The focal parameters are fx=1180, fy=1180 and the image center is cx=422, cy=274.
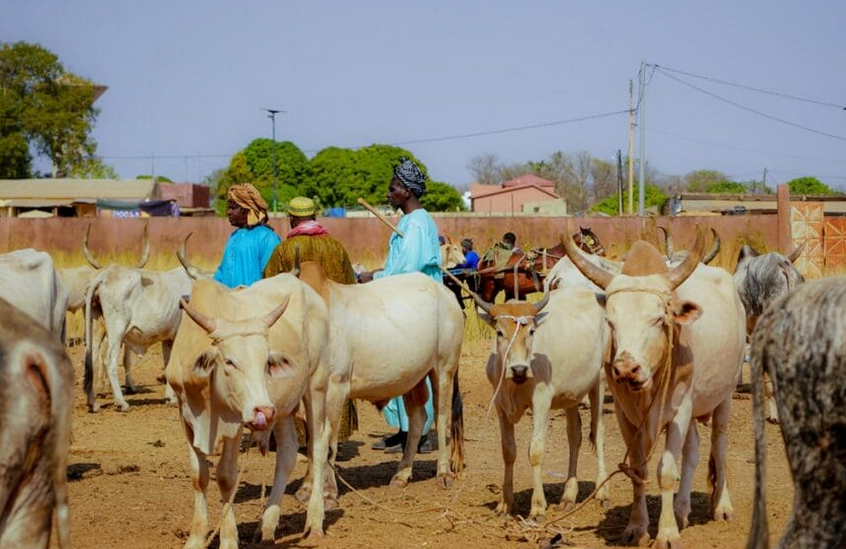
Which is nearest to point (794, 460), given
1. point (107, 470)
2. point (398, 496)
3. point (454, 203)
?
point (398, 496)

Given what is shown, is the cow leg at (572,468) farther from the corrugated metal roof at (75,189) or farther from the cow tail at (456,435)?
the corrugated metal roof at (75,189)

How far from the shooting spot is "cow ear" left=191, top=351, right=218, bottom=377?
6530mm

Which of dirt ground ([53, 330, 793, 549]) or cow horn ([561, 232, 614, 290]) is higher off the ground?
cow horn ([561, 232, 614, 290])

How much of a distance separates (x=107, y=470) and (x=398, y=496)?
104 inches

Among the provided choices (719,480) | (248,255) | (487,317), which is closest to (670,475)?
(719,480)

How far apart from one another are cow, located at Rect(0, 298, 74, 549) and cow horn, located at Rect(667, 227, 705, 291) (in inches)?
163

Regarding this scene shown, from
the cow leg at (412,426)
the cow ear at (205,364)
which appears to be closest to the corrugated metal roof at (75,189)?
the cow leg at (412,426)

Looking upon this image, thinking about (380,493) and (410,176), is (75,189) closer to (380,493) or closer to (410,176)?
(410,176)

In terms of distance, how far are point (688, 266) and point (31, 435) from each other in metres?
A: 4.41

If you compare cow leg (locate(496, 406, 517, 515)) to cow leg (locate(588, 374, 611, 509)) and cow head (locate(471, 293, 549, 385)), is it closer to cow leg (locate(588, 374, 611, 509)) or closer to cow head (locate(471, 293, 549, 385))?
cow head (locate(471, 293, 549, 385))

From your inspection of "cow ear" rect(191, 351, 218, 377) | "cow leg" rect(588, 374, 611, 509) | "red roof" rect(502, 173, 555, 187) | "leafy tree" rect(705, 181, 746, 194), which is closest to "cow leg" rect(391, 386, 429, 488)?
"cow leg" rect(588, 374, 611, 509)

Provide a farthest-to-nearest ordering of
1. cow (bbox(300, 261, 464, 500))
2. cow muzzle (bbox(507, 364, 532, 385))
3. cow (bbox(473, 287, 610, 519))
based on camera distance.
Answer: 1. cow (bbox(300, 261, 464, 500))
2. cow (bbox(473, 287, 610, 519))
3. cow muzzle (bbox(507, 364, 532, 385))

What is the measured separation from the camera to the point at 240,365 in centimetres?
647

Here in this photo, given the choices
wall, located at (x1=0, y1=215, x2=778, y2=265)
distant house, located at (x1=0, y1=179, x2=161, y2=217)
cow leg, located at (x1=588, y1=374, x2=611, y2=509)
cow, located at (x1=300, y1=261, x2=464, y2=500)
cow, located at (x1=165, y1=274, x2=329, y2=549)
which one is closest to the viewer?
cow, located at (x1=165, y1=274, x2=329, y2=549)
